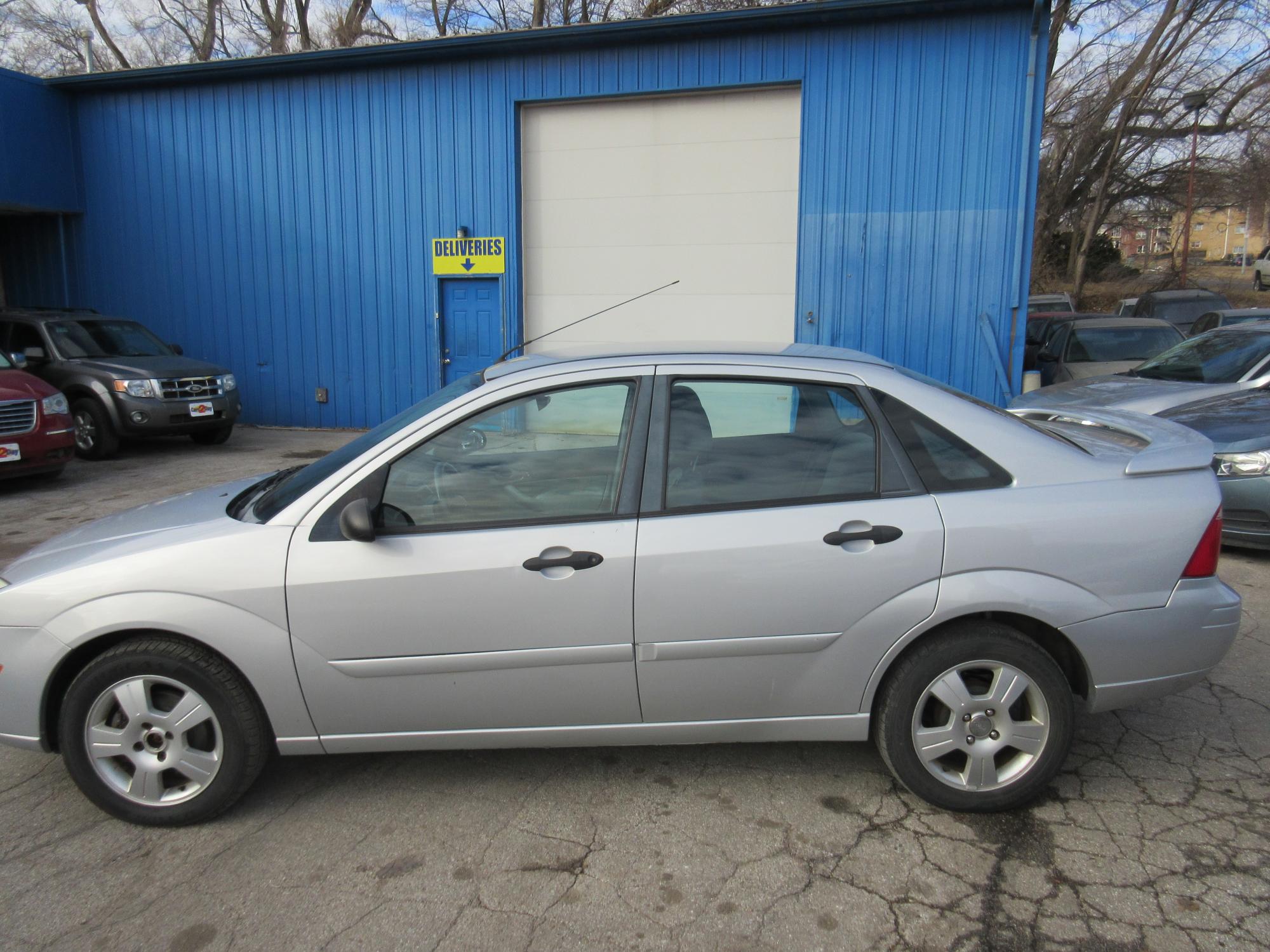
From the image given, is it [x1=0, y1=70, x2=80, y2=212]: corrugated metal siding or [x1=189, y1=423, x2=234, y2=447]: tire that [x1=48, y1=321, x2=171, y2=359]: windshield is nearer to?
[x1=189, y1=423, x2=234, y2=447]: tire

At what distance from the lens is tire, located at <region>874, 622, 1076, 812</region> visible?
121 inches

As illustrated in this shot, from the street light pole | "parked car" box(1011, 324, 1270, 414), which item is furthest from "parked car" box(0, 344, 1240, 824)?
the street light pole

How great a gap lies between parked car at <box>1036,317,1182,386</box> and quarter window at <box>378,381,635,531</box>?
10470 mm

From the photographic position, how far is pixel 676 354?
134 inches

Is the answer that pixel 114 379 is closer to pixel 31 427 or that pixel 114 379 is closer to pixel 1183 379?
pixel 31 427

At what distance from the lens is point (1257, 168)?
28.6 m

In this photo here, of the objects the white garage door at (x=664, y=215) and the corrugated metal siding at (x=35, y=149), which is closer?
the white garage door at (x=664, y=215)

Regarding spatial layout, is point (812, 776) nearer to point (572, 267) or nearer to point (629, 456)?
point (629, 456)

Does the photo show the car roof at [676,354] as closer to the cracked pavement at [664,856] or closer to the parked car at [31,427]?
the cracked pavement at [664,856]

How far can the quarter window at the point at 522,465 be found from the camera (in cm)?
314

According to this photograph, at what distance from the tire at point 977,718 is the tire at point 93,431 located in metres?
10.6

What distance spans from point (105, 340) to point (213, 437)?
176cm

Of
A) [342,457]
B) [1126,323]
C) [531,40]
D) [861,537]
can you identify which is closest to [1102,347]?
[1126,323]

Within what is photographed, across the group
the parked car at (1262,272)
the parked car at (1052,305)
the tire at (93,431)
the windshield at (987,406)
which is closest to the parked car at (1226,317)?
the parked car at (1052,305)
